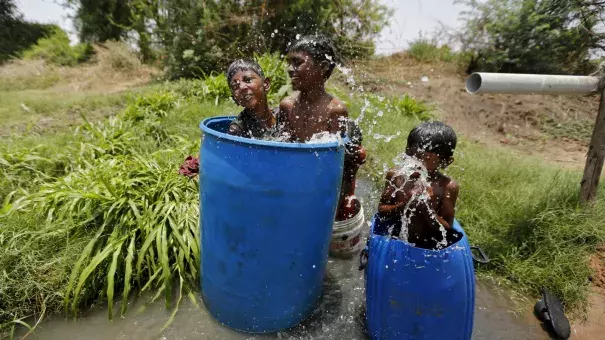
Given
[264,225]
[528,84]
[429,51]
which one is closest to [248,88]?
[264,225]

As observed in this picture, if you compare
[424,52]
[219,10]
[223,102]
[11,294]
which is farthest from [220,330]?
[424,52]

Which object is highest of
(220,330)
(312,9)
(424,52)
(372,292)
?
(312,9)

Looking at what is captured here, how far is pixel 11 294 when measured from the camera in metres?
2.05

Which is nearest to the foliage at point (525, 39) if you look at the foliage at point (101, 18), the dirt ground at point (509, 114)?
the dirt ground at point (509, 114)

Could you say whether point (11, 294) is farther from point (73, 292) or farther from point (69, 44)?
point (69, 44)

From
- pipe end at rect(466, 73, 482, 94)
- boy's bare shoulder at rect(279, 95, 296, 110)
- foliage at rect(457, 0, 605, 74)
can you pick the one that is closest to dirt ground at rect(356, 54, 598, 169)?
foliage at rect(457, 0, 605, 74)

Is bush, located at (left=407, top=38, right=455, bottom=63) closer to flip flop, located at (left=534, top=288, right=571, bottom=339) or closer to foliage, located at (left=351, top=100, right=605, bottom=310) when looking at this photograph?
foliage, located at (left=351, top=100, right=605, bottom=310)

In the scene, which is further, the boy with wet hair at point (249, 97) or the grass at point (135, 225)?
the grass at point (135, 225)

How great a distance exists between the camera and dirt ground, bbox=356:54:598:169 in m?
6.49

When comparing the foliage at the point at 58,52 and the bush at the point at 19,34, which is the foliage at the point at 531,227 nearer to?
the foliage at the point at 58,52

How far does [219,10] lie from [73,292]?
7.49 m

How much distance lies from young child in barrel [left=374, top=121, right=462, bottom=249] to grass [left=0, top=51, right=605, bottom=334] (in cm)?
119

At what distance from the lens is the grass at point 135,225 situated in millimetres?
2148

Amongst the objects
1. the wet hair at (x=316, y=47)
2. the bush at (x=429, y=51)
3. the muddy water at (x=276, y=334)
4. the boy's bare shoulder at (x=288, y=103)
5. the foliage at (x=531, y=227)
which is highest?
the bush at (x=429, y=51)
